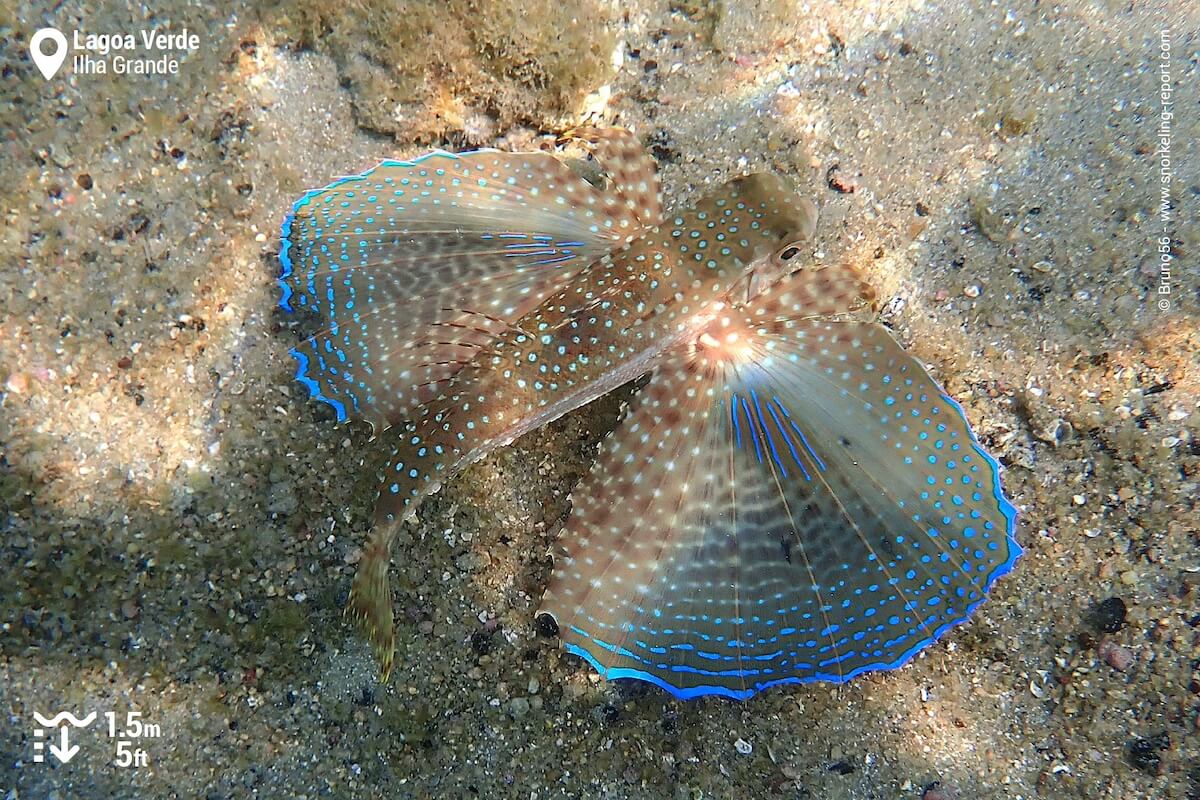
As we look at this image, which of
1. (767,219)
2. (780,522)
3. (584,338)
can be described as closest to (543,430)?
(584,338)

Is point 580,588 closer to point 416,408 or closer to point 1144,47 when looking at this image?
point 416,408

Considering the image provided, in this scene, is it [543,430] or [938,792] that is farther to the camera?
[543,430]

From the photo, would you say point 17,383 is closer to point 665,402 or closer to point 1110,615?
point 665,402

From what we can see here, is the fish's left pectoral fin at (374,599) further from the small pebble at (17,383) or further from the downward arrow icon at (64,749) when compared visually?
the small pebble at (17,383)

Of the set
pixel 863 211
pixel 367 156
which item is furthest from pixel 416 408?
pixel 863 211

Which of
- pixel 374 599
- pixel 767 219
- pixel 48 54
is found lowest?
pixel 374 599
